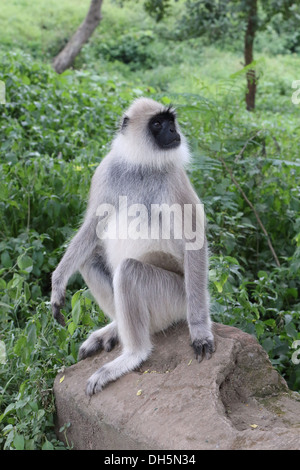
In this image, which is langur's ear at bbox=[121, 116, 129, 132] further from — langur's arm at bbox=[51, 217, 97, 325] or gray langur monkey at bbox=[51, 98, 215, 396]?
langur's arm at bbox=[51, 217, 97, 325]

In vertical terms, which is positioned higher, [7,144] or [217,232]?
[7,144]

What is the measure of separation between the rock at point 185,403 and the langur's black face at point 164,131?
996 mm

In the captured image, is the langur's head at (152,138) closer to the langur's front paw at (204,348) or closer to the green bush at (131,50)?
the langur's front paw at (204,348)

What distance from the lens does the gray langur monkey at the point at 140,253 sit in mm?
3090

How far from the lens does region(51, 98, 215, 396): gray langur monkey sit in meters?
3.09

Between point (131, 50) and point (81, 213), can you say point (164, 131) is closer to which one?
point (81, 213)

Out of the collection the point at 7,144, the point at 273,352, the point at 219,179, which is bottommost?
the point at 273,352

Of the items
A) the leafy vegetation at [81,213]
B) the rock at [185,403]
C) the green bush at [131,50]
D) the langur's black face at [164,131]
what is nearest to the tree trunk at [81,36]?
the leafy vegetation at [81,213]

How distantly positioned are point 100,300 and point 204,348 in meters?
0.71

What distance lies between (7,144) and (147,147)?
114 inches

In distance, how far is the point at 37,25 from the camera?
1503 cm
